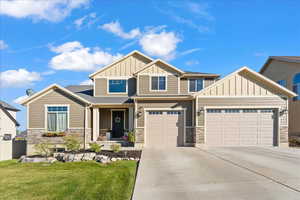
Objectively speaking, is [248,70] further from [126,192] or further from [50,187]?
[50,187]

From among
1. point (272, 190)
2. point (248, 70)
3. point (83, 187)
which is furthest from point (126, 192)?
point (248, 70)

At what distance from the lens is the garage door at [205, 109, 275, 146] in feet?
45.6

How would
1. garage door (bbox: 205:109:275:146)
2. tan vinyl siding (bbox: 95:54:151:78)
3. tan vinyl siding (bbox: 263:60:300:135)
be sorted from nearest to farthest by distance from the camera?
1. garage door (bbox: 205:109:275:146)
2. tan vinyl siding (bbox: 263:60:300:135)
3. tan vinyl siding (bbox: 95:54:151:78)

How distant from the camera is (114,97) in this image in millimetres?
17281

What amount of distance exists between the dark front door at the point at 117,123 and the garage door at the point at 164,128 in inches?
153

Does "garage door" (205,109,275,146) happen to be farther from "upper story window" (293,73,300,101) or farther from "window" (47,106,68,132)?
"window" (47,106,68,132)

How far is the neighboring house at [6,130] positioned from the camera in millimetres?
13484

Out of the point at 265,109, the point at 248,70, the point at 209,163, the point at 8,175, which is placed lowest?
the point at 8,175

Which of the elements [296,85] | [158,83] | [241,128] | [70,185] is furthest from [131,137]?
[296,85]

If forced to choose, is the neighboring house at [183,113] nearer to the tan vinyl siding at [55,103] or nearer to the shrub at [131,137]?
the tan vinyl siding at [55,103]

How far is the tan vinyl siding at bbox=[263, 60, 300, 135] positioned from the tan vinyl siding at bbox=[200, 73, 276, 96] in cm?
529

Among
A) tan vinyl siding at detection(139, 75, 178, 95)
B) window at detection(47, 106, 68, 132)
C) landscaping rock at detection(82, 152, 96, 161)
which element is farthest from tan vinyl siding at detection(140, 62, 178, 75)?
landscaping rock at detection(82, 152, 96, 161)

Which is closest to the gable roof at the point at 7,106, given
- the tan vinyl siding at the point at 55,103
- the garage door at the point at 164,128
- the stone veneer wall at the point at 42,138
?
the tan vinyl siding at the point at 55,103

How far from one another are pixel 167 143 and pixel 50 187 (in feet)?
29.3
